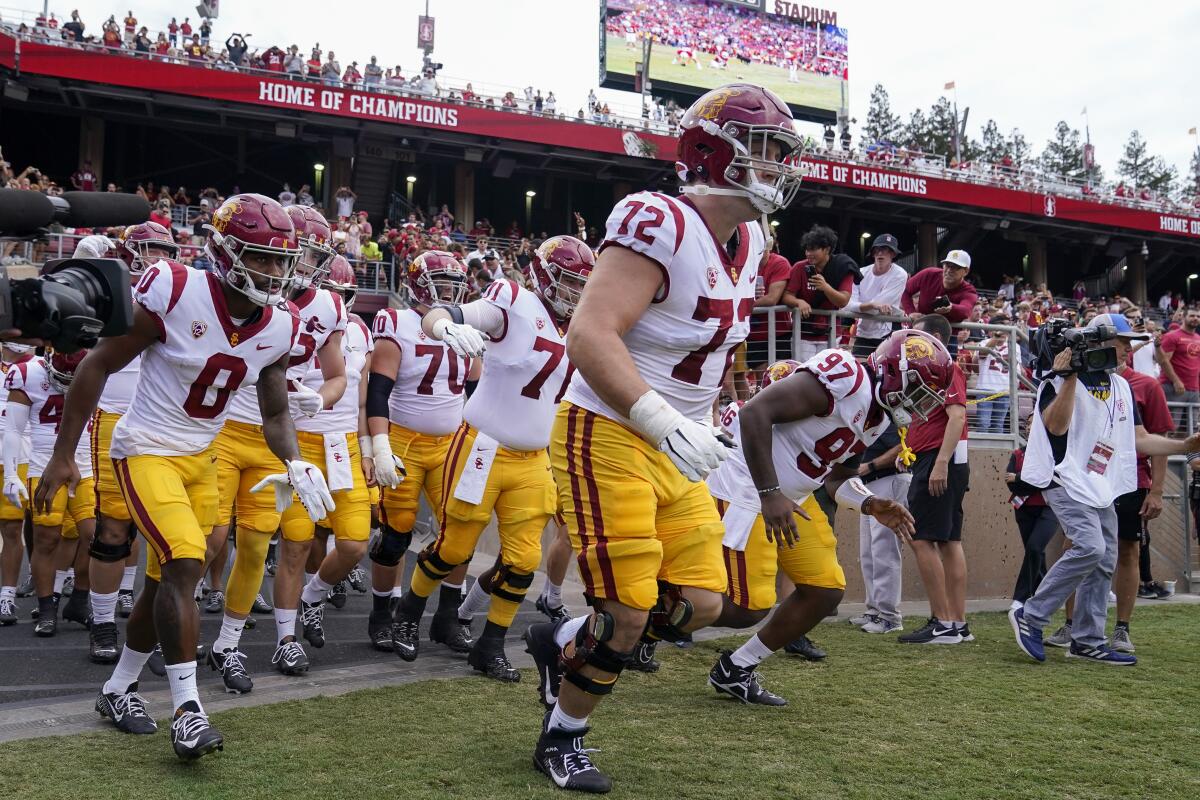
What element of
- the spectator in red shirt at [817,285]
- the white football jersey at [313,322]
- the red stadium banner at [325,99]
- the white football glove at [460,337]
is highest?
the red stadium banner at [325,99]

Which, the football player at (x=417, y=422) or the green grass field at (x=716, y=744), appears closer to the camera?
the green grass field at (x=716, y=744)

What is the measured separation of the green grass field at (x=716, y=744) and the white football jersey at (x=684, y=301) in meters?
1.37

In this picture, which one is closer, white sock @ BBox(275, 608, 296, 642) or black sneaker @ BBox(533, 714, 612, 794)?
black sneaker @ BBox(533, 714, 612, 794)

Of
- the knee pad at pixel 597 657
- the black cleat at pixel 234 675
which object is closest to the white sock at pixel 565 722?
the knee pad at pixel 597 657

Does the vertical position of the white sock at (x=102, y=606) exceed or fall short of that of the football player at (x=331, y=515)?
it falls short

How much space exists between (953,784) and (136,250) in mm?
5704

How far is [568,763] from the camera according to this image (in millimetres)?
3660

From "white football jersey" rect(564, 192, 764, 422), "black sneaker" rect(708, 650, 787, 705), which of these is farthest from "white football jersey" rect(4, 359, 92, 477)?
"white football jersey" rect(564, 192, 764, 422)

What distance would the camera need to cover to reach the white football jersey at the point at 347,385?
249 inches

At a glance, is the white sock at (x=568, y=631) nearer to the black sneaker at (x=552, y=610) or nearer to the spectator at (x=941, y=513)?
the black sneaker at (x=552, y=610)

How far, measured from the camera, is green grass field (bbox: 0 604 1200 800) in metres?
3.66

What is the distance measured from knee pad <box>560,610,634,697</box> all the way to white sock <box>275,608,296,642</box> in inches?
98.5

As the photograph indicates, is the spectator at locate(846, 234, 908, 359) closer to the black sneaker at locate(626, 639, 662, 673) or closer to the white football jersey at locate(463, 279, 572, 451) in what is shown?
the white football jersey at locate(463, 279, 572, 451)

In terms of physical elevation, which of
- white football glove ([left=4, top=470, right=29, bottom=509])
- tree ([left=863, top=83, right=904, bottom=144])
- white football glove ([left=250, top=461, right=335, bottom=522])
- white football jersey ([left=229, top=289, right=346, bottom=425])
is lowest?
white football glove ([left=4, top=470, right=29, bottom=509])
